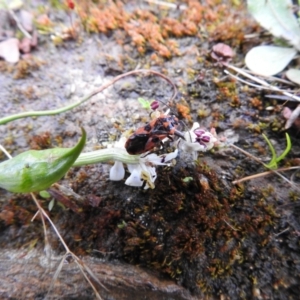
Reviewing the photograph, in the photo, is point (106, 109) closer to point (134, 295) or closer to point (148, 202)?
point (148, 202)

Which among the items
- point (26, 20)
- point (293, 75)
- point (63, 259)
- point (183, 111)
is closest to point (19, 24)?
point (26, 20)

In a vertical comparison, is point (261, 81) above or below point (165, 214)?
above

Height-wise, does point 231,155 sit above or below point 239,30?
below

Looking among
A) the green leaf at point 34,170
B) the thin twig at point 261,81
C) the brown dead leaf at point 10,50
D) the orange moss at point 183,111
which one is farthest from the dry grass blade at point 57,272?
the thin twig at point 261,81

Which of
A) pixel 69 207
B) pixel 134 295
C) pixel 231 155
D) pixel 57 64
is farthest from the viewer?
pixel 57 64

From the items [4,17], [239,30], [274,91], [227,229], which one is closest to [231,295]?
[227,229]

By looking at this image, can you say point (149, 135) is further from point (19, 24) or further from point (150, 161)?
point (19, 24)
